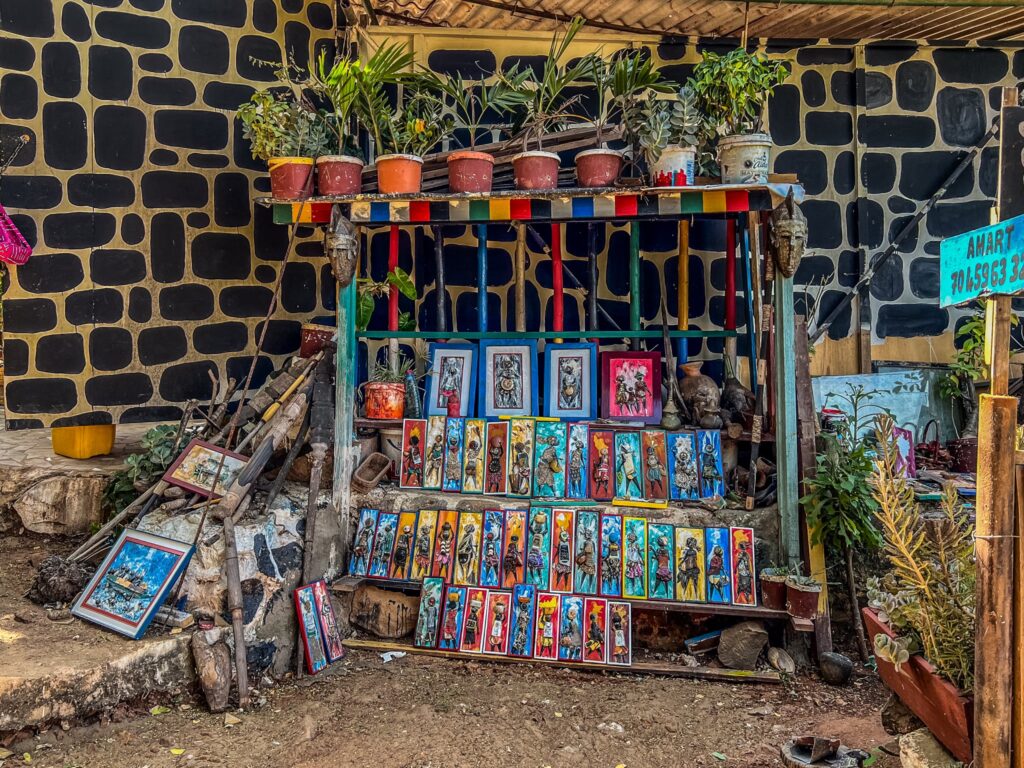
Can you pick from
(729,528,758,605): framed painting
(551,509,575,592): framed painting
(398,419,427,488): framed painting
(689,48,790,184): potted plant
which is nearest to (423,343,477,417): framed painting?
(398,419,427,488): framed painting

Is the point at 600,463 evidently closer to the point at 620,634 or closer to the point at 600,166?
the point at 620,634

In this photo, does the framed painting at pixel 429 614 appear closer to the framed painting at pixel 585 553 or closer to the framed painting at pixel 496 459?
the framed painting at pixel 496 459

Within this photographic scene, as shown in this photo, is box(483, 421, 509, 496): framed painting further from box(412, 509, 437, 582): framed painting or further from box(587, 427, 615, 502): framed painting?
box(587, 427, 615, 502): framed painting

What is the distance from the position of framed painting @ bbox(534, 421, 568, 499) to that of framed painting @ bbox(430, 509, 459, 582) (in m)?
0.64

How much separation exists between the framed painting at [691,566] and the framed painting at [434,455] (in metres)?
1.79

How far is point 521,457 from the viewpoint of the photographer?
20.1 feet

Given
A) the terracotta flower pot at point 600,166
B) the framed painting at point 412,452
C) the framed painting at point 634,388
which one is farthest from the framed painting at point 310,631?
the terracotta flower pot at point 600,166

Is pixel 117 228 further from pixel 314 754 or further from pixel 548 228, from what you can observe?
pixel 314 754

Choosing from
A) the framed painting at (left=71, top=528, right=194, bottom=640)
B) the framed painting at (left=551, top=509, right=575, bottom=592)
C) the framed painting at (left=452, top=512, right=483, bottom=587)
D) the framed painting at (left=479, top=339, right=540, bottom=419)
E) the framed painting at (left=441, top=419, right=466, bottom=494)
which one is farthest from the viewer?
the framed painting at (left=479, top=339, right=540, bottom=419)

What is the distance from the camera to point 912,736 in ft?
10.3

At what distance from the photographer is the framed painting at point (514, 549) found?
574cm

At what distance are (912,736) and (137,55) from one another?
23.2 ft

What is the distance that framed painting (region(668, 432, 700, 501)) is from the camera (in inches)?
232

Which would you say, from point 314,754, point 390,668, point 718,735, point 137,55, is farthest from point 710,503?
point 137,55
